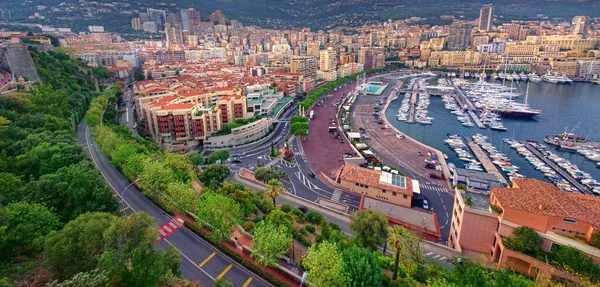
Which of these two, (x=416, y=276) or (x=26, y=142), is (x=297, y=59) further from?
(x=416, y=276)

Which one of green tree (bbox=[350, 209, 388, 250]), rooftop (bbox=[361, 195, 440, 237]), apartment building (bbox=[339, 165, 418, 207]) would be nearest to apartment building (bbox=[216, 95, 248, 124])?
apartment building (bbox=[339, 165, 418, 207])

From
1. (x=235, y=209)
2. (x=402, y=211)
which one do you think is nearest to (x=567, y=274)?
(x=402, y=211)

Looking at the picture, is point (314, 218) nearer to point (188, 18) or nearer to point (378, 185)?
point (378, 185)

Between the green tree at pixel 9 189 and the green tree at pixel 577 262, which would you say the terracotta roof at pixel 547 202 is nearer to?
the green tree at pixel 577 262

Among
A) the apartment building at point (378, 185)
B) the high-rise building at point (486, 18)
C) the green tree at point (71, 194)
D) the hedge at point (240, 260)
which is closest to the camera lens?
the hedge at point (240, 260)

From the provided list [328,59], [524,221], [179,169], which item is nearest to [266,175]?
[179,169]

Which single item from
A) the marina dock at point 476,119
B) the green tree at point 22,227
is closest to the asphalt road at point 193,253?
the green tree at point 22,227
